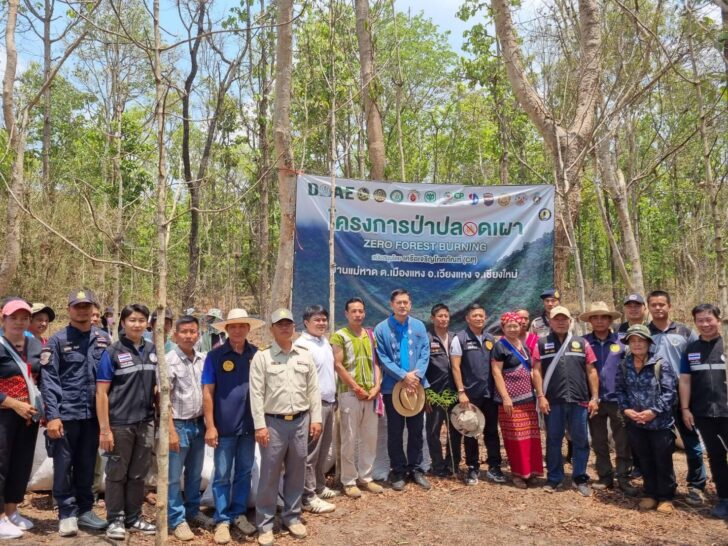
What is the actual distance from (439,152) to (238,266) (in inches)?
340

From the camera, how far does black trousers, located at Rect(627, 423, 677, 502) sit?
4.61 m

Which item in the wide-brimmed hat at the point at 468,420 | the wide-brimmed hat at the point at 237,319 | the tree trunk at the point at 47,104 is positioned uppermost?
the tree trunk at the point at 47,104

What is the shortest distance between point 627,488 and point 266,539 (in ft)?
10.3

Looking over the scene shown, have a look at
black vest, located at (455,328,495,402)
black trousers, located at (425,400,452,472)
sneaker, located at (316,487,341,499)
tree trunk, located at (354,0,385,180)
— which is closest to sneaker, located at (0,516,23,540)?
sneaker, located at (316,487,341,499)

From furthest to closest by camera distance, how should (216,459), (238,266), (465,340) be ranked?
(238,266), (465,340), (216,459)

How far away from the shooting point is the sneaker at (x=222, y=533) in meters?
4.02

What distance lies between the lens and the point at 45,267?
12617mm

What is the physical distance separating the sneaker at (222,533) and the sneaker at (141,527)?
45cm

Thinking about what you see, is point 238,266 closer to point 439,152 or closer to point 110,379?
point 439,152

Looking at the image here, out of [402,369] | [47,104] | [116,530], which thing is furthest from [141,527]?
[47,104]

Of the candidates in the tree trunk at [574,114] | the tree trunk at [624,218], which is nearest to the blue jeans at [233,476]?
the tree trunk at [574,114]

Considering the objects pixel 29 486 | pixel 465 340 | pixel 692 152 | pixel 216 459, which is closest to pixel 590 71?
pixel 465 340

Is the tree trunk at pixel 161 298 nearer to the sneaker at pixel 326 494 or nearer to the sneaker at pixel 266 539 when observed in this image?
the sneaker at pixel 266 539

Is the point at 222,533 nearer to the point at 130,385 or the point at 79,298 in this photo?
the point at 130,385
